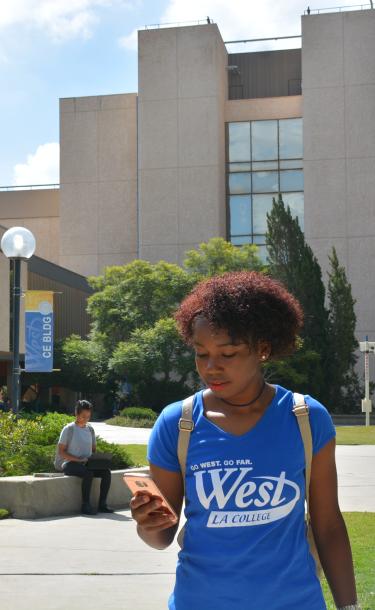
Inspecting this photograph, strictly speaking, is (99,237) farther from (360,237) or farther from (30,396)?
(30,396)

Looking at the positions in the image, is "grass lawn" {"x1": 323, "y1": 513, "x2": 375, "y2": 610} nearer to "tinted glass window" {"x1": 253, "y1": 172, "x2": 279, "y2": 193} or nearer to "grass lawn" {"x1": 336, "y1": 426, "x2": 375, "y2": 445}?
"grass lawn" {"x1": 336, "y1": 426, "x2": 375, "y2": 445}

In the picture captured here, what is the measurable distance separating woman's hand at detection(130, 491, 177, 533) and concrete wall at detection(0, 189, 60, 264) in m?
62.9

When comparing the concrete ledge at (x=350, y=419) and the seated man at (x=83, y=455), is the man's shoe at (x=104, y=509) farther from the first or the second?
the concrete ledge at (x=350, y=419)

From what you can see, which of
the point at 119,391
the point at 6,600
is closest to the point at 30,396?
the point at 119,391

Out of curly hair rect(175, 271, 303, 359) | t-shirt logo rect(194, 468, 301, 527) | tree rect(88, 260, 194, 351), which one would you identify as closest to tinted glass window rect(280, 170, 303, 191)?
tree rect(88, 260, 194, 351)

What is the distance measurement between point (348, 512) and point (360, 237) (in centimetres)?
4556

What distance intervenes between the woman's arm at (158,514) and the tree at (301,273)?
1802 inches

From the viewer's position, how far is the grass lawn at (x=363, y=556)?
23.0ft

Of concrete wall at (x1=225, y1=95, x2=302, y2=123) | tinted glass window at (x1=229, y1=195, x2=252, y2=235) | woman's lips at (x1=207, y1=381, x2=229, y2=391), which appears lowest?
woman's lips at (x1=207, y1=381, x2=229, y2=391)

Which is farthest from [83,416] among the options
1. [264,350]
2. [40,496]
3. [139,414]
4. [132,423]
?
[139,414]

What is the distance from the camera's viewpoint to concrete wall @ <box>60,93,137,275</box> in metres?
61.7

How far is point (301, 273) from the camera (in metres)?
48.9

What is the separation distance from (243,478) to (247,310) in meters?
0.54

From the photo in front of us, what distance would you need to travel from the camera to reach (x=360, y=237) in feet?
185
